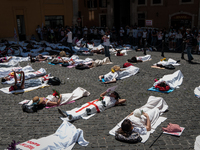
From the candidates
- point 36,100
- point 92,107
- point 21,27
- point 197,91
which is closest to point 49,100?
point 36,100

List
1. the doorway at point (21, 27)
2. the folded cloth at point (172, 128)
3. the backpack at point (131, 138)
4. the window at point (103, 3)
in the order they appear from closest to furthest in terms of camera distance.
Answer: the backpack at point (131, 138) < the folded cloth at point (172, 128) < the doorway at point (21, 27) < the window at point (103, 3)

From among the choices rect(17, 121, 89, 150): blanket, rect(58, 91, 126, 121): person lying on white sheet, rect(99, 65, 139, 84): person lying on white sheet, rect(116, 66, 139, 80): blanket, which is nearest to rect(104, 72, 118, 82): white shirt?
rect(99, 65, 139, 84): person lying on white sheet

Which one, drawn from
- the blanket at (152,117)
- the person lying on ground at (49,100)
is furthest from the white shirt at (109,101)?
the person lying on ground at (49,100)

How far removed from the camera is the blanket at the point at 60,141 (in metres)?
4.74

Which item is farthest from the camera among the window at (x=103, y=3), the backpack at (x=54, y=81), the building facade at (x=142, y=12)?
the window at (x=103, y=3)

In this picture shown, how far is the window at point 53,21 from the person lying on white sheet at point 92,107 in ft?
59.5

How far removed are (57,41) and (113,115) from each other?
663 inches

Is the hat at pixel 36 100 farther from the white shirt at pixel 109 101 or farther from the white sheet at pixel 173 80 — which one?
the white sheet at pixel 173 80

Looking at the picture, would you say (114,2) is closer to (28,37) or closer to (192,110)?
(28,37)

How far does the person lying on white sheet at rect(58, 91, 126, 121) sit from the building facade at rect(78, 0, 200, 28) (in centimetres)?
1414

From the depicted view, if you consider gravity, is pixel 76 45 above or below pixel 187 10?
below

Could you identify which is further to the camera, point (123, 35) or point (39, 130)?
point (123, 35)

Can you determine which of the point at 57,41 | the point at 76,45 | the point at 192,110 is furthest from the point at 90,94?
the point at 57,41

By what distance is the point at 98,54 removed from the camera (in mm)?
17531
